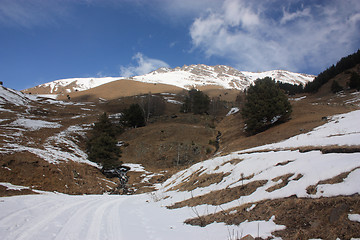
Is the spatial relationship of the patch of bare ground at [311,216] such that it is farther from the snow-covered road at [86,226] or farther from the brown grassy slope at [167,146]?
the brown grassy slope at [167,146]

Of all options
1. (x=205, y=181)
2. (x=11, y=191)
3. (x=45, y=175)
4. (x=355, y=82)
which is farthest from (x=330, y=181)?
(x=355, y=82)

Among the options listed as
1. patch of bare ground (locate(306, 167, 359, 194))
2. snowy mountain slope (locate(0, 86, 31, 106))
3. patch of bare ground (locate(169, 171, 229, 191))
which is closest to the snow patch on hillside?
snowy mountain slope (locate(0, 86, 31, 106))

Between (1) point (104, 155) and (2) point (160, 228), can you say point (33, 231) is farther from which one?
(1) point (104, 155)

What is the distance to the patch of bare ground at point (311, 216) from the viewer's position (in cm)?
352

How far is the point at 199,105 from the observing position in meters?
81.0

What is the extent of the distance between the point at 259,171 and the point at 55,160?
942 inches

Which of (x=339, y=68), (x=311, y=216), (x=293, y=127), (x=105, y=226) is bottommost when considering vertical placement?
(x=293, y=127)

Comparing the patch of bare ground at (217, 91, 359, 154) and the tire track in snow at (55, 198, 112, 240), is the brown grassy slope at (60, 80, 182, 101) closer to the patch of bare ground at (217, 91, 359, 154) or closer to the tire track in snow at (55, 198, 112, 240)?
the patch of bare ground at (217, 91, 359, 154)

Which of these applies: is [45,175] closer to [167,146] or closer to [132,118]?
[167,146]

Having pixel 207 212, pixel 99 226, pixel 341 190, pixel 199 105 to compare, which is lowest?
pixel 207 212

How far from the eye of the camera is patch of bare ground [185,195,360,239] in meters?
3.52

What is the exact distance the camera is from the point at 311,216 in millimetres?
4215

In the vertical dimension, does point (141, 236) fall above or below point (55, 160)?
below

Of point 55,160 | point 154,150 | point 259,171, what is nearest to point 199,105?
point 154,150
